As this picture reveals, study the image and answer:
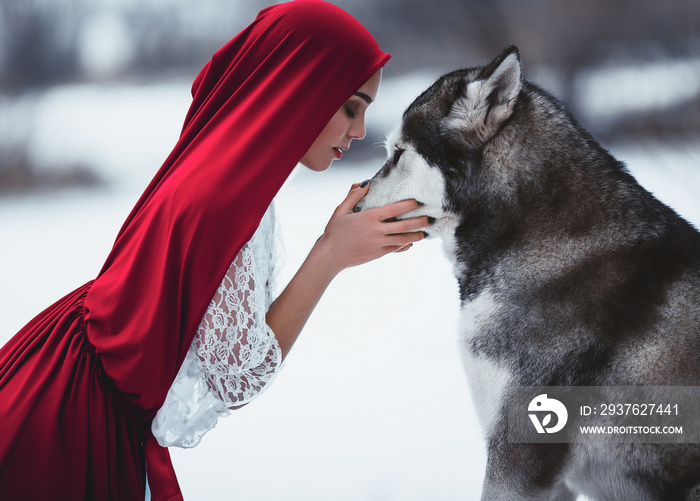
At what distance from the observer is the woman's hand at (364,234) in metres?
1.33

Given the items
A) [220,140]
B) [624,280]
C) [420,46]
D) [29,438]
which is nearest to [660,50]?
[420,46]

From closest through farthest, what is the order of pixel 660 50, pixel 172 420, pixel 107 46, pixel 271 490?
pixel 172 420 → pixel 271 490 → pixel 660 50 → pixel 107 46

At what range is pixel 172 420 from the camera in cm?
125

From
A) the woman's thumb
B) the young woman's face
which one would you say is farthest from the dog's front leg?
the young woman's face

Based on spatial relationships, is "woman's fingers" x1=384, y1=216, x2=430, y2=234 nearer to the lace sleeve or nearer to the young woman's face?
the young woman's face

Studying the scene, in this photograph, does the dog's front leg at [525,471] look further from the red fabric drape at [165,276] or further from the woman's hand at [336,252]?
the red fabric drape at [165,276]

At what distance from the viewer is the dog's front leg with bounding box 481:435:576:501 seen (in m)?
1.23

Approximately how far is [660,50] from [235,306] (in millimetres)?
2670

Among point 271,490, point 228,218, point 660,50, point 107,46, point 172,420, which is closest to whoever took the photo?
point 228,218

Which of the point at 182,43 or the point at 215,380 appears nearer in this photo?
the point at 215,380

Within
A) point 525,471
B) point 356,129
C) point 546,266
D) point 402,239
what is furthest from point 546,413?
point 356,129

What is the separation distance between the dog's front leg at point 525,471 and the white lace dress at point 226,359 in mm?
492

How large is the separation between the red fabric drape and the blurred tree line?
1840 mm

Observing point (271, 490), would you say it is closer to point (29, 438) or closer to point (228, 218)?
point (29, 438)
